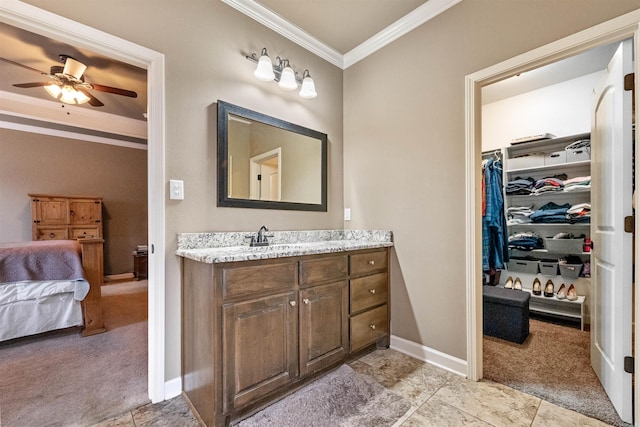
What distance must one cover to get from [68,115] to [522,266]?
20.8 ft

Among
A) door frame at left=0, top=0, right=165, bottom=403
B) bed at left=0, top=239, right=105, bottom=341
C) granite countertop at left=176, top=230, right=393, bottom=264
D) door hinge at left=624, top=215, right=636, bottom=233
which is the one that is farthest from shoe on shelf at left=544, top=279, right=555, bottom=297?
bed at left=0, top=239, right=105, bottom=341

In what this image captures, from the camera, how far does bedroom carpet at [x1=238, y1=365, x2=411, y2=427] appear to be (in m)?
1.46

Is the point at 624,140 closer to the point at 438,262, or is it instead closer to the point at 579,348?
the point at 438,262

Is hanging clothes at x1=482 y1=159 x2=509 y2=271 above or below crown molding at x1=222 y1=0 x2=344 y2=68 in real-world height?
below

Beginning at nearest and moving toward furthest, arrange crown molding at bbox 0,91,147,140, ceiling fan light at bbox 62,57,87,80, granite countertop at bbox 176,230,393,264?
granite countertop at bbox 176,230,393,264, ceiling fan light at bbox 62,57,87,80, crown molding at bbox 0,91,147,140

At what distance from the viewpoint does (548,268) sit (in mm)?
2977

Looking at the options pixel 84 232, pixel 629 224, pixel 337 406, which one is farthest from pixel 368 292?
pixel 84 232

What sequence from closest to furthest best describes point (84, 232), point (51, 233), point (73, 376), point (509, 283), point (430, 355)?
point (73, 376), point (430, 355), point (509, 283), point (51, 233), point (84, 232)

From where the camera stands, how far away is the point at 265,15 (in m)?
2.14

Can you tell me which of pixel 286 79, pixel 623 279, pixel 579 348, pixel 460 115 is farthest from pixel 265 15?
pixel 579 348

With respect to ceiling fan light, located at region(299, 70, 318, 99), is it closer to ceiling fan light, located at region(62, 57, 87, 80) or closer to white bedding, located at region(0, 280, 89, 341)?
ceiling fan light, located at region(62, 57, 87, 80)

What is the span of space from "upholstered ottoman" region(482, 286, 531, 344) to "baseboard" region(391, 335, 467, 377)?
0.79m

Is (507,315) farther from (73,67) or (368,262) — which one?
(73,67)

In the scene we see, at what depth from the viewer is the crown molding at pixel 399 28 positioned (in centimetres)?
205
